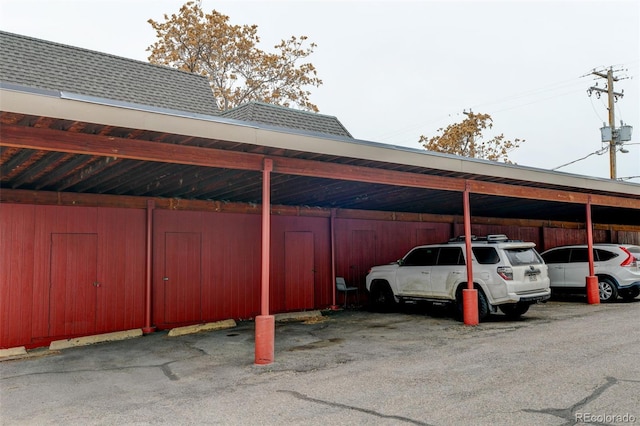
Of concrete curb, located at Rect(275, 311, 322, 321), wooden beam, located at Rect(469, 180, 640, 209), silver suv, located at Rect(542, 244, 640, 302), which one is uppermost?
wooden beam, located at Rect(469, 180, 640, 209)

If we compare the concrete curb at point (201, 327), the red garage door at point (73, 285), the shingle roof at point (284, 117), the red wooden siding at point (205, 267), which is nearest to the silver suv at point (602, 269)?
the shingle roof at point (284, 117)

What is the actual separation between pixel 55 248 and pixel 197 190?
2947mm

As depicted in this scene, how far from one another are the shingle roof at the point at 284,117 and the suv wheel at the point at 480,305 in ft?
23.9

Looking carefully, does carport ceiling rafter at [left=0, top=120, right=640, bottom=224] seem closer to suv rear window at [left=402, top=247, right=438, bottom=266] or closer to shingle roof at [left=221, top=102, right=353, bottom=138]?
suv rear window at [left=402, top=247, right=438, bottom=266]

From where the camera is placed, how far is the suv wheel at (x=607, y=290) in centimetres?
1403

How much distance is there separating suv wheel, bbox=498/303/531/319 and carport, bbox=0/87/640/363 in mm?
2498

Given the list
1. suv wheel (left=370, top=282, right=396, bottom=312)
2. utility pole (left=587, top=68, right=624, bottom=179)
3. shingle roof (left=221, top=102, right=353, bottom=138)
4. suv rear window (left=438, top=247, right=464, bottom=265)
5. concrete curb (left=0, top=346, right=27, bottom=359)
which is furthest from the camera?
utility pole (left=587, top=68, right=624, bottom=179)

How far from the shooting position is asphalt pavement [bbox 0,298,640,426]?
16.0ft

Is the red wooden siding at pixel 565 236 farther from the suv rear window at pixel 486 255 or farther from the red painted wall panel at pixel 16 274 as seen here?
the red painted wall panel at pixel 16 274

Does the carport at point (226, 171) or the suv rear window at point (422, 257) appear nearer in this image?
the carport at point (226, 171)

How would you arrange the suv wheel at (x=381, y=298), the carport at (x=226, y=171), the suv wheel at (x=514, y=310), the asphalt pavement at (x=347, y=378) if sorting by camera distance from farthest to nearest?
the suv wheel at (x=381, y=298)
the suv wheel at (x=514, y=310)
the carport at (x=226, y=171)
the asphalt pavement at (x=347, y=378)

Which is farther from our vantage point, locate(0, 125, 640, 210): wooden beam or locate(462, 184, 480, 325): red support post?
locate(462, 184, 480, 325): red support post

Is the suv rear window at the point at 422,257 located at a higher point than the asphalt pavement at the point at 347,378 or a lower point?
higher

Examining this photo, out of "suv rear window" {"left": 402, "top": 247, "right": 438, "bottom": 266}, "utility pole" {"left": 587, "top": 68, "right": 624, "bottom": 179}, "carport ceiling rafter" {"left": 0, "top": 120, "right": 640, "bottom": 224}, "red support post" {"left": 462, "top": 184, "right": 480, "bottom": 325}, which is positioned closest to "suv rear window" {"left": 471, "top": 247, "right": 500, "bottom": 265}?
"red support post" {"left": 462, "top": 184, "right": 480, "bottom": 325}
